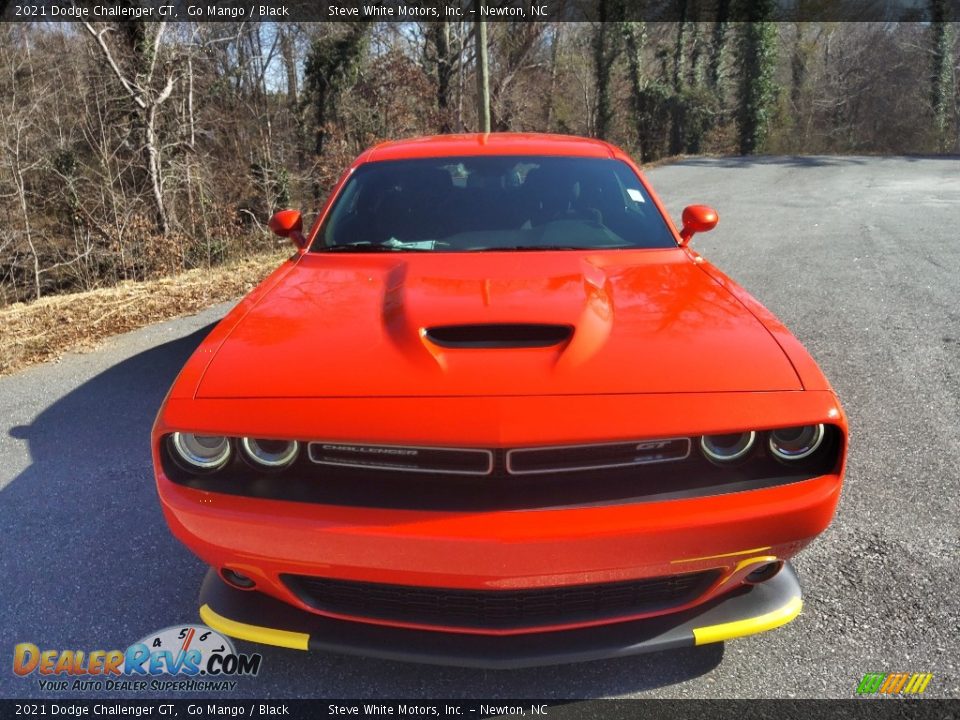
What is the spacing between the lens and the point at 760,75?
28609 millimetres

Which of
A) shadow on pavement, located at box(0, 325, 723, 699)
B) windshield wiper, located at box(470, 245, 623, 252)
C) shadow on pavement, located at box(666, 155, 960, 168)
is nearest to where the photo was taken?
shadow on pavement, located at box(0, 325, 723, 699)

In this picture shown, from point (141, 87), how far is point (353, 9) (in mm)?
9526

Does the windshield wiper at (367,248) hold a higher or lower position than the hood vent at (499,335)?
higher

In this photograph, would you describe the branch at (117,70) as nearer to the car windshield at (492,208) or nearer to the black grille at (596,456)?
the car windshield at (492,208)

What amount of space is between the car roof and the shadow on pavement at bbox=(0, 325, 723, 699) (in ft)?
6.61

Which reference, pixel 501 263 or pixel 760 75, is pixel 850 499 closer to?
pixel 501 263

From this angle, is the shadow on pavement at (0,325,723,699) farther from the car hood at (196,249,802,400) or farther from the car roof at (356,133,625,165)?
the car roof at (356,133,625,165)

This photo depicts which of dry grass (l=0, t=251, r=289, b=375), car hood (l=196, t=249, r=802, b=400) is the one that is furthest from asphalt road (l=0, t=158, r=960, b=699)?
car hood (l=196, t=249, r=802, b=400)

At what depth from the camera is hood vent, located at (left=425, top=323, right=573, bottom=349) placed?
1917mm

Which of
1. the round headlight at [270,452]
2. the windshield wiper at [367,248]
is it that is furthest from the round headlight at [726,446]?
the windshield wiper at [367,248]

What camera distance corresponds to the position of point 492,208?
3043mm

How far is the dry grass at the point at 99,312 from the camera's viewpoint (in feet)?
17.5

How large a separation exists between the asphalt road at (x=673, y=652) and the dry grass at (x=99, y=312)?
0.30 meters

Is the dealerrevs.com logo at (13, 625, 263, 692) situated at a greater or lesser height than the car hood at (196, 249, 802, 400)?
lesser
